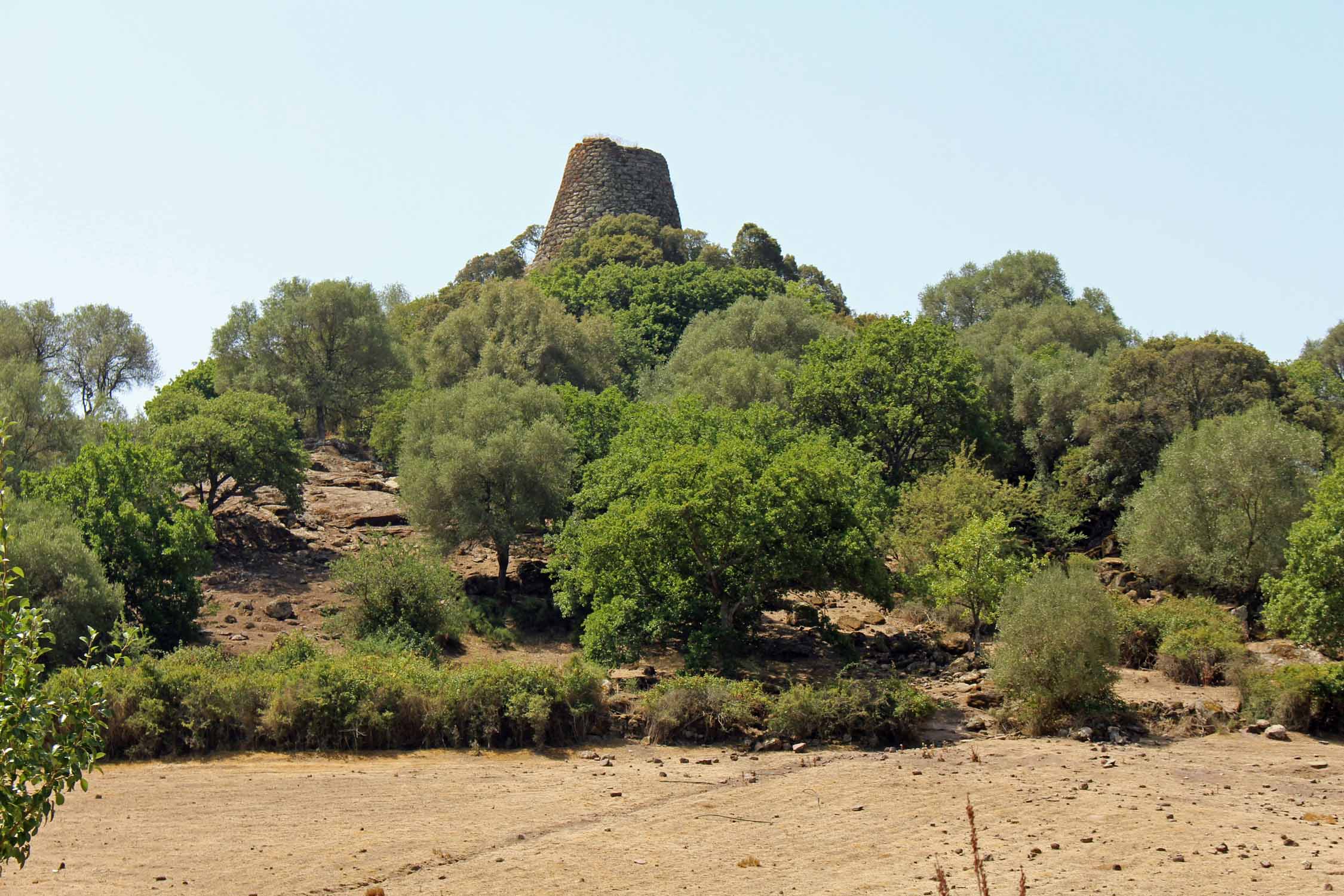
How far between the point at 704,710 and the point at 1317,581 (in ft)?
41.6

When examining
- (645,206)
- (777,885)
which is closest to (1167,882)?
(777,885)

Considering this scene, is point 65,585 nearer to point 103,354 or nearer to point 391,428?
point 391,428

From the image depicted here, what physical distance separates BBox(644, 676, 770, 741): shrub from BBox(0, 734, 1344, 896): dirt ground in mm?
919

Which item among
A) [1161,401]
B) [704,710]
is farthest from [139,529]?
[1161,401]

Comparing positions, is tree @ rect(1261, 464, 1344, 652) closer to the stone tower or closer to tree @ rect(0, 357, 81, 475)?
tree @ rect(0, 357, 81, 475)

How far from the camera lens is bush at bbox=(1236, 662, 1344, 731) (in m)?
24.0

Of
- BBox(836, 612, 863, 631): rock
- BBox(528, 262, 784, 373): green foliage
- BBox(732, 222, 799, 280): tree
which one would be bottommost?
BBox(836, 612, 863, 631): rock

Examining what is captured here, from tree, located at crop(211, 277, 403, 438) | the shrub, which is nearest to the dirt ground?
the shrub

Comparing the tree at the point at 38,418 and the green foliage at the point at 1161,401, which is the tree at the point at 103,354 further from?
the green foliage at the point at 1161,401

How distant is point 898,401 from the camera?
42156 mm

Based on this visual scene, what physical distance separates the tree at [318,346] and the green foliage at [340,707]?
992 inches

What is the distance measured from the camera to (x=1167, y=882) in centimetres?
1555

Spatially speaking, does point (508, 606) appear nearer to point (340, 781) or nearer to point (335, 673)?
point (335, 673)

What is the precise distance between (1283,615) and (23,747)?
24941mm
